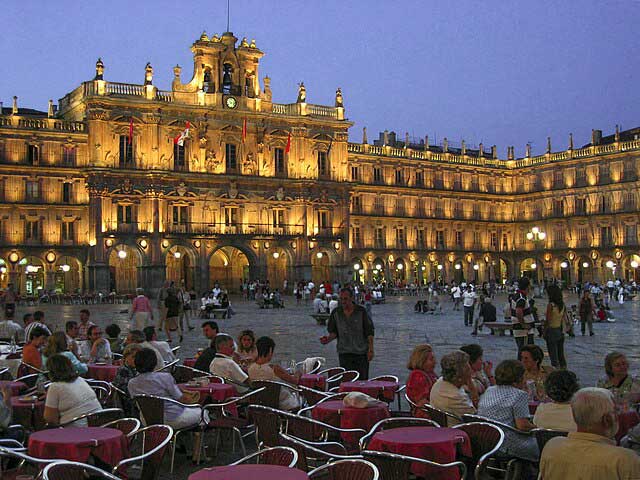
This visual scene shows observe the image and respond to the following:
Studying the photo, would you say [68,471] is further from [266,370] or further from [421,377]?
[421,377]

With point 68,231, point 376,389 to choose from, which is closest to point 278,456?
point 376,389

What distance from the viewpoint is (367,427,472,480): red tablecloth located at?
6344 mm

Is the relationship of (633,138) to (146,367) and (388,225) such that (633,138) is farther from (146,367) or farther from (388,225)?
(146,367)

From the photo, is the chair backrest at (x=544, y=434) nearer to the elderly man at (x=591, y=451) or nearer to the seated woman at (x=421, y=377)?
the seated woman at (x=421, y=377)

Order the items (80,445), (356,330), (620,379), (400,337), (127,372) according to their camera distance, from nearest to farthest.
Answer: (80,445), (620,379), (127,372), (356,330), (400,337)

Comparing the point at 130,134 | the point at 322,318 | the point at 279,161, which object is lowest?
the point at 322,318

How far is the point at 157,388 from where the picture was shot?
856 cm

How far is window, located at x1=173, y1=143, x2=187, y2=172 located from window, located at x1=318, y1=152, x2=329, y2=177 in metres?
9.84

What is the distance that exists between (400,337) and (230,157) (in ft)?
104

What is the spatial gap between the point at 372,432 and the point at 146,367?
2.86 m

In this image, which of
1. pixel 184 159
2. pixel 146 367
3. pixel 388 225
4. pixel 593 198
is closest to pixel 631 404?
pixel 146 367

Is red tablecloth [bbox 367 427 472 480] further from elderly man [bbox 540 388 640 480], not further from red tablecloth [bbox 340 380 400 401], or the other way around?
red tablecloth [bbox 340 380 400 401]

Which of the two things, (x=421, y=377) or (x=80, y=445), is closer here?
(x=80, y=445)

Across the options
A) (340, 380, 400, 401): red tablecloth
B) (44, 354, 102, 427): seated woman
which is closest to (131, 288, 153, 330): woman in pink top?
(340, 380, 400, 401): red tablecloth
